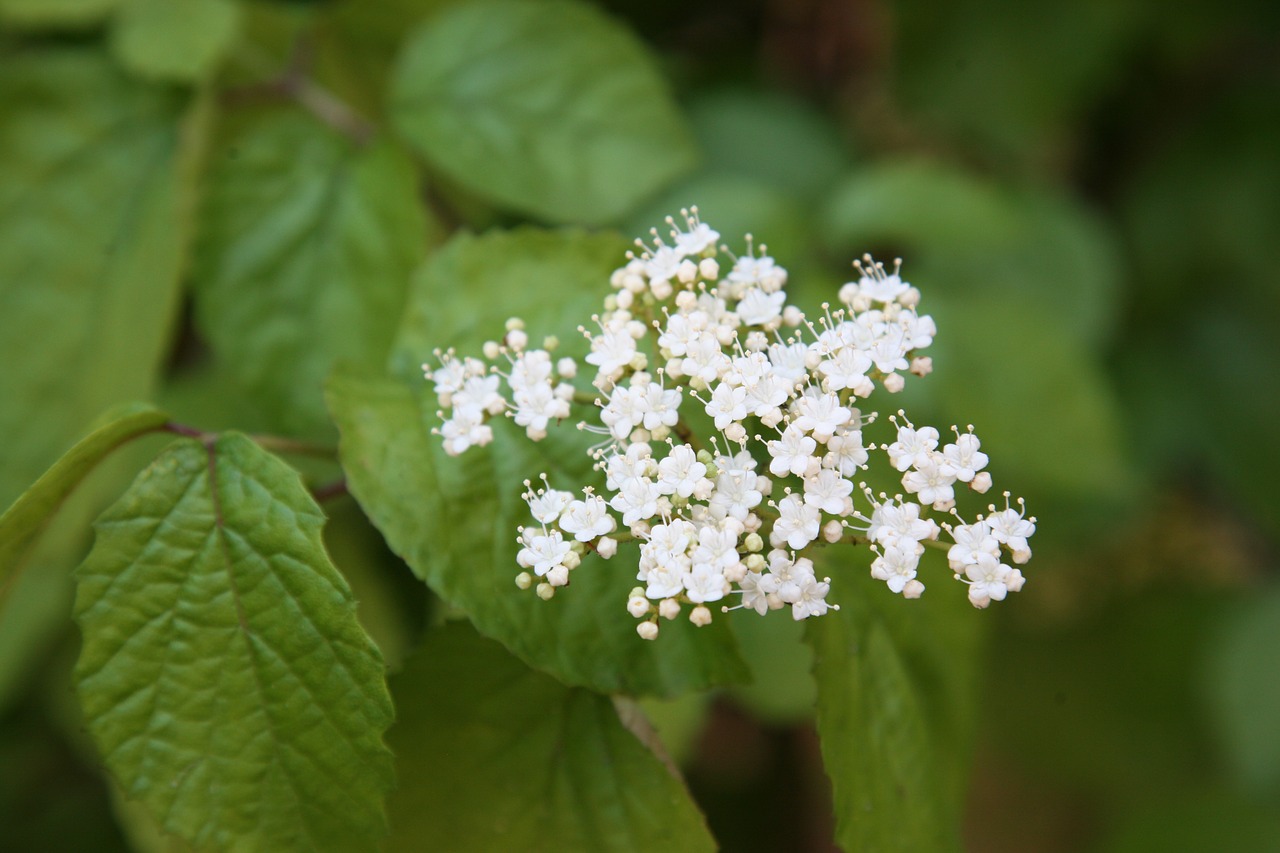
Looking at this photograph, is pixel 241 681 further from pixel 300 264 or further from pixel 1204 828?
pixel 1204 828

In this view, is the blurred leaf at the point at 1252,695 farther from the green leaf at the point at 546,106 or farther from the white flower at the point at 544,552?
the white flower at the point at 544,552

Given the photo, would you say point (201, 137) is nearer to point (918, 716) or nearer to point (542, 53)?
point (542, 53)

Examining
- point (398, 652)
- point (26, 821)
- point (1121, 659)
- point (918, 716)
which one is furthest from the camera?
point (1121, 659)

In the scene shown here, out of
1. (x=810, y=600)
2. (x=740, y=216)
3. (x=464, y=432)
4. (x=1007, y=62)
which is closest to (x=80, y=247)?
(x=464, y=432)

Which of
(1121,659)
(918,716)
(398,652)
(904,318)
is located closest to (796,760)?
(1121,659)

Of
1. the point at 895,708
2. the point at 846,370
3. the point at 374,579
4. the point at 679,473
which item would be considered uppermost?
the point at 846,370

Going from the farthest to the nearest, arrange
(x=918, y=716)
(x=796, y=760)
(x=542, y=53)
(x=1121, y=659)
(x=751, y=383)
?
(x=1121, y=659) < (x=796, y=760) < (x=542, y=53) < (x=918, y=716) < (x=751, y=383)
